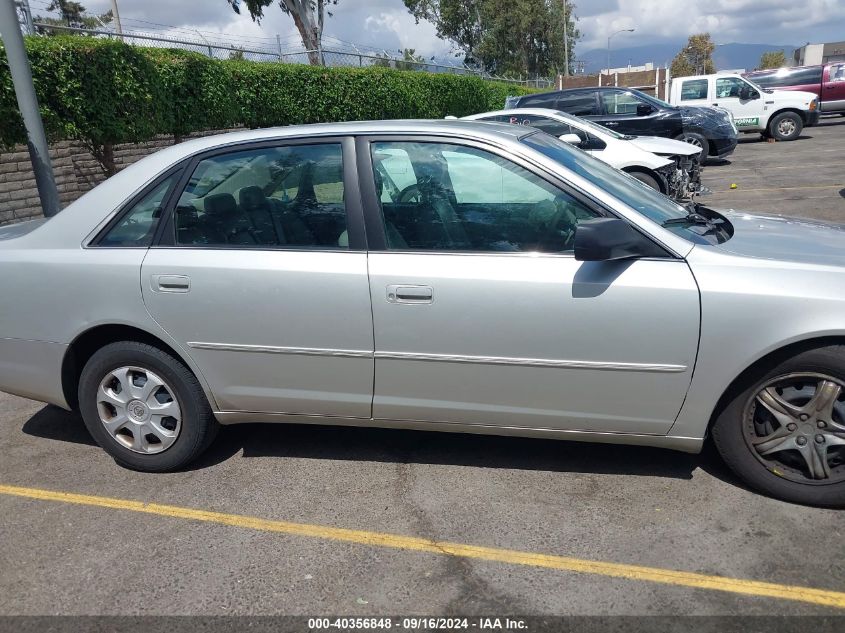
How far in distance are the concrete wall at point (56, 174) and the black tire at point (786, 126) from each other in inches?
648

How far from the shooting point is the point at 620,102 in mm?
14516

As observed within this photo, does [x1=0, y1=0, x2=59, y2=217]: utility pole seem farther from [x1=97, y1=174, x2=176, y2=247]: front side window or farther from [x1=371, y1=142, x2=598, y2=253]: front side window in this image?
[x1=371, y1=142, x2=598, y2=253]: front side window

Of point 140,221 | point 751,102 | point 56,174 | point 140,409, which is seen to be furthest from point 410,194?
point 751,102

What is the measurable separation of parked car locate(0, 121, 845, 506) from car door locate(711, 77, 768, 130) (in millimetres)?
18540

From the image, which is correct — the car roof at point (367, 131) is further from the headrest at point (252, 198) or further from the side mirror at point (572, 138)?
the side mirror at point (572, 138)

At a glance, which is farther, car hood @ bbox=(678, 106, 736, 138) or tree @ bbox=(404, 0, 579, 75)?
tree @ bbox=(404, 0, 579, 75)

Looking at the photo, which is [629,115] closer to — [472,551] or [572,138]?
[572,138]

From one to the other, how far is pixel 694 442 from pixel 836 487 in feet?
1.95

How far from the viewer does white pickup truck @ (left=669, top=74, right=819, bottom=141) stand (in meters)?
20.2

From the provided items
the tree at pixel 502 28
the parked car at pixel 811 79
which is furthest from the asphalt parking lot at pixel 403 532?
the tree at pixel 502 28

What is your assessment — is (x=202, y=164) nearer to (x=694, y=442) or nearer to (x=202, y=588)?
(x=202, y=588)

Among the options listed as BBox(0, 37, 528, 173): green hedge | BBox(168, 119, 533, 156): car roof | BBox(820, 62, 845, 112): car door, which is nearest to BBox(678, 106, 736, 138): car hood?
BBox(0, 37, 528, 173): green hedge

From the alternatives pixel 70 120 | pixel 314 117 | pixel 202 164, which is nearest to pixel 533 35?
pixel 314 117

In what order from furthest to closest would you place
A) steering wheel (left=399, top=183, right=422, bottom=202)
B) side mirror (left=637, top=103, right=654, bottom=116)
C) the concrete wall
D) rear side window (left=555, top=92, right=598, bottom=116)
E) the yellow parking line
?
rear side window (left=555, top=92, right=598, bottom=116), side mirror (left=637, top=103, right=654, bottom=116), the concrete wall, steering wheel (left=399, top=183, right=422, bottom=202), the yellow parking line
